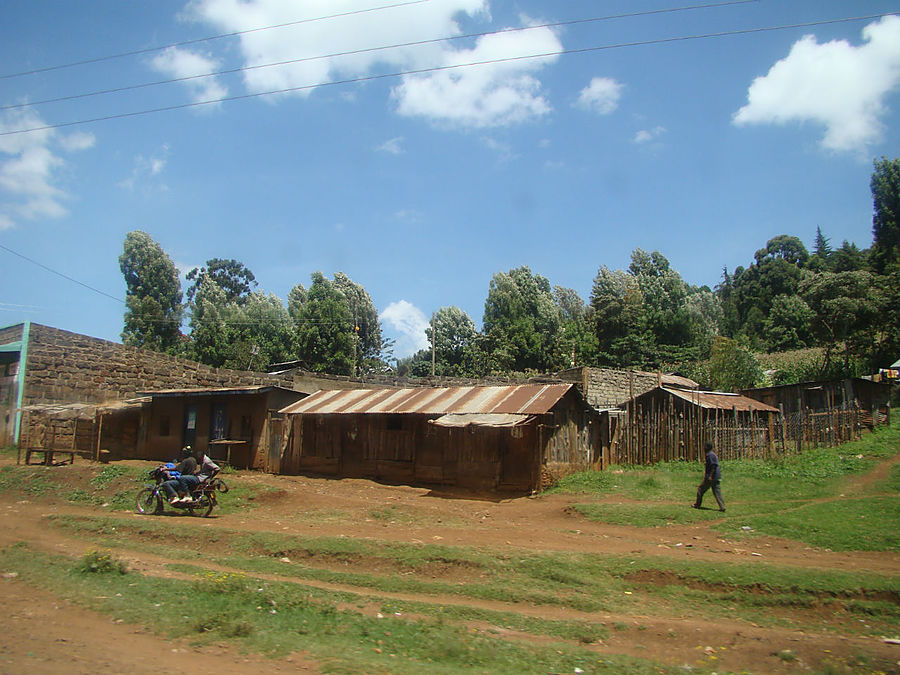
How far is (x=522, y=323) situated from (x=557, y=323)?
440 cm

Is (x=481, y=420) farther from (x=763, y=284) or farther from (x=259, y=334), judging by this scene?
(x=763, y=284)

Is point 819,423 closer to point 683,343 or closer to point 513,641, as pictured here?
point 513,641

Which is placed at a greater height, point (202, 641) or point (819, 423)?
point (819, 423)

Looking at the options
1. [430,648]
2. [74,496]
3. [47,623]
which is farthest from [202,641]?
[74,496]

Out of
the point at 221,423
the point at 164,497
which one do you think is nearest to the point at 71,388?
the point at 221,423

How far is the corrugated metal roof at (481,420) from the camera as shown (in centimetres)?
1697

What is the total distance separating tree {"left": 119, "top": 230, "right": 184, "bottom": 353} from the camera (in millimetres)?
48219

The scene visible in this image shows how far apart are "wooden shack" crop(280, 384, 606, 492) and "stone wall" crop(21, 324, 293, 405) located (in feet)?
24.3

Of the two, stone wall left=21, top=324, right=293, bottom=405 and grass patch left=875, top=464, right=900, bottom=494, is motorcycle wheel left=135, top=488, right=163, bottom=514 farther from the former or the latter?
grass patch left=875, top=464, right=900, bottom=494

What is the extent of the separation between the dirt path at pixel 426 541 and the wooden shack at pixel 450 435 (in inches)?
35.9

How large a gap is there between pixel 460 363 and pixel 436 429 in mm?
40716

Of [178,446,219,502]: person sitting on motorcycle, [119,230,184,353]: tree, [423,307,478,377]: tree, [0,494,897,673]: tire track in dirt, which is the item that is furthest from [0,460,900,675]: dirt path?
[423,307,478,377]: tree

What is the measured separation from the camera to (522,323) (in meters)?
55.1

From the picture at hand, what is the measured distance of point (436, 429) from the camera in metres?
20.1
